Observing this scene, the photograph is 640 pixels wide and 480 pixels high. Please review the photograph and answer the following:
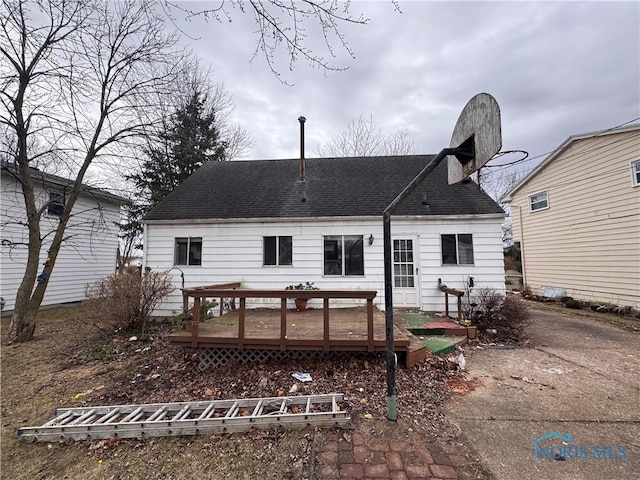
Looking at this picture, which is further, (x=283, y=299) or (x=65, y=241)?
(x=65, y=241)

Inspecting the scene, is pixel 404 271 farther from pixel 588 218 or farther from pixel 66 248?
pixel 66 248

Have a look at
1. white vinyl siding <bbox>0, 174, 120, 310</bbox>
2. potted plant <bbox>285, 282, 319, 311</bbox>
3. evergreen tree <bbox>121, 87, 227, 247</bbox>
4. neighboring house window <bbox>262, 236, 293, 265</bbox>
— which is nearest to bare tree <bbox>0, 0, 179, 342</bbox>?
white vinyl siding <bbox>0, 174, 120, 310</bbox>

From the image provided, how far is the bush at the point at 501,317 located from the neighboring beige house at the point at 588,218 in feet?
17.9

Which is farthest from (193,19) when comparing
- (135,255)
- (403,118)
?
(135,255)

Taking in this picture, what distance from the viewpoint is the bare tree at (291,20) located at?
2426mm

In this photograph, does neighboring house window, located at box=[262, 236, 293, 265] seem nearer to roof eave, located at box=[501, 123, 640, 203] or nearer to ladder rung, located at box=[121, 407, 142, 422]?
ladder rung, located at box=[121, 407, 142, 422]

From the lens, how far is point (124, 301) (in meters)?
6.56

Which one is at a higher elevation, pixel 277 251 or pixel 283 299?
pixel 277 251

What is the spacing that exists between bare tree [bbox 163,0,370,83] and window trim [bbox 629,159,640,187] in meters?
11.0

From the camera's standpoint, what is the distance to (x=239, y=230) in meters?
8.65

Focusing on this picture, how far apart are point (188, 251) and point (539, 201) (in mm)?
14916

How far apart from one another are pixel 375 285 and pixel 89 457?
6657 millimetres

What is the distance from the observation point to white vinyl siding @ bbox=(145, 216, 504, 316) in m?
7.89

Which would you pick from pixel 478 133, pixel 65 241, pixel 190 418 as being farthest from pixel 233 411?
pixel 65 241
